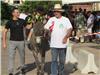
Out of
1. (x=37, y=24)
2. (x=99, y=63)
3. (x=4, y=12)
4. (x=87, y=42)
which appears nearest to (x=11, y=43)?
(x=37, y=24)

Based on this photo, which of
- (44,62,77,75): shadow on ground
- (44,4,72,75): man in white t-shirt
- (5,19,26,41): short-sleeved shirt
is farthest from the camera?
(44,62,77,75): shadow on ground

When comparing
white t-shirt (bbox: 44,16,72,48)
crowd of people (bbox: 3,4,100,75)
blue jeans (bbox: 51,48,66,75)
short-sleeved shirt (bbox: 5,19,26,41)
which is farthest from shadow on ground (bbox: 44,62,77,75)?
white t-shirt (bbox: 44,16,72,48)

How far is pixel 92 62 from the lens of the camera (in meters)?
10.9

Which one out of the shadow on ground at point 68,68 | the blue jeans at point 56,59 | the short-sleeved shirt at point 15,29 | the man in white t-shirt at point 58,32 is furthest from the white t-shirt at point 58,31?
the shadow on ground at point 68,68

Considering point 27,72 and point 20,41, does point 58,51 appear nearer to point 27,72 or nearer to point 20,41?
point 20,41

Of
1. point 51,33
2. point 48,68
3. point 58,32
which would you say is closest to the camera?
point 58,32

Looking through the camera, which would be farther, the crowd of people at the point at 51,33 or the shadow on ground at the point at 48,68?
the shadow on ground at the point at 48,68

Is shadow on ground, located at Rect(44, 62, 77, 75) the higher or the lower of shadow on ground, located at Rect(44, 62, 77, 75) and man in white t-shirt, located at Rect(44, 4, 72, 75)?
the lower

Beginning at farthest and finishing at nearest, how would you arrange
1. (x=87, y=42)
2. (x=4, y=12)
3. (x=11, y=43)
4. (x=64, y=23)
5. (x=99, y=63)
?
(x=4, y=12), (x=87, y=42), (x=99, y=63), (x=11, y=43), (x=64, y=23)

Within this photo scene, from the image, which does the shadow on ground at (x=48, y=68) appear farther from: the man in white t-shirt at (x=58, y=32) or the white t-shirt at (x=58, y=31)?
the white t-shirt at (x=58, y=31)

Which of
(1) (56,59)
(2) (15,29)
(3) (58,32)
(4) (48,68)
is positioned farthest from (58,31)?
(4) (48,68)

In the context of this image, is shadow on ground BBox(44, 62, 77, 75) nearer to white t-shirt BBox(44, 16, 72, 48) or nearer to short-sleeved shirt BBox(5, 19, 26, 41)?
short-sleeved shirt BBox(5, 19, 26, 41)

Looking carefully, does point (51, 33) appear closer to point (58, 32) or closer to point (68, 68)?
point (58, 32)

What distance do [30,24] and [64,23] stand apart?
4.53 feet
